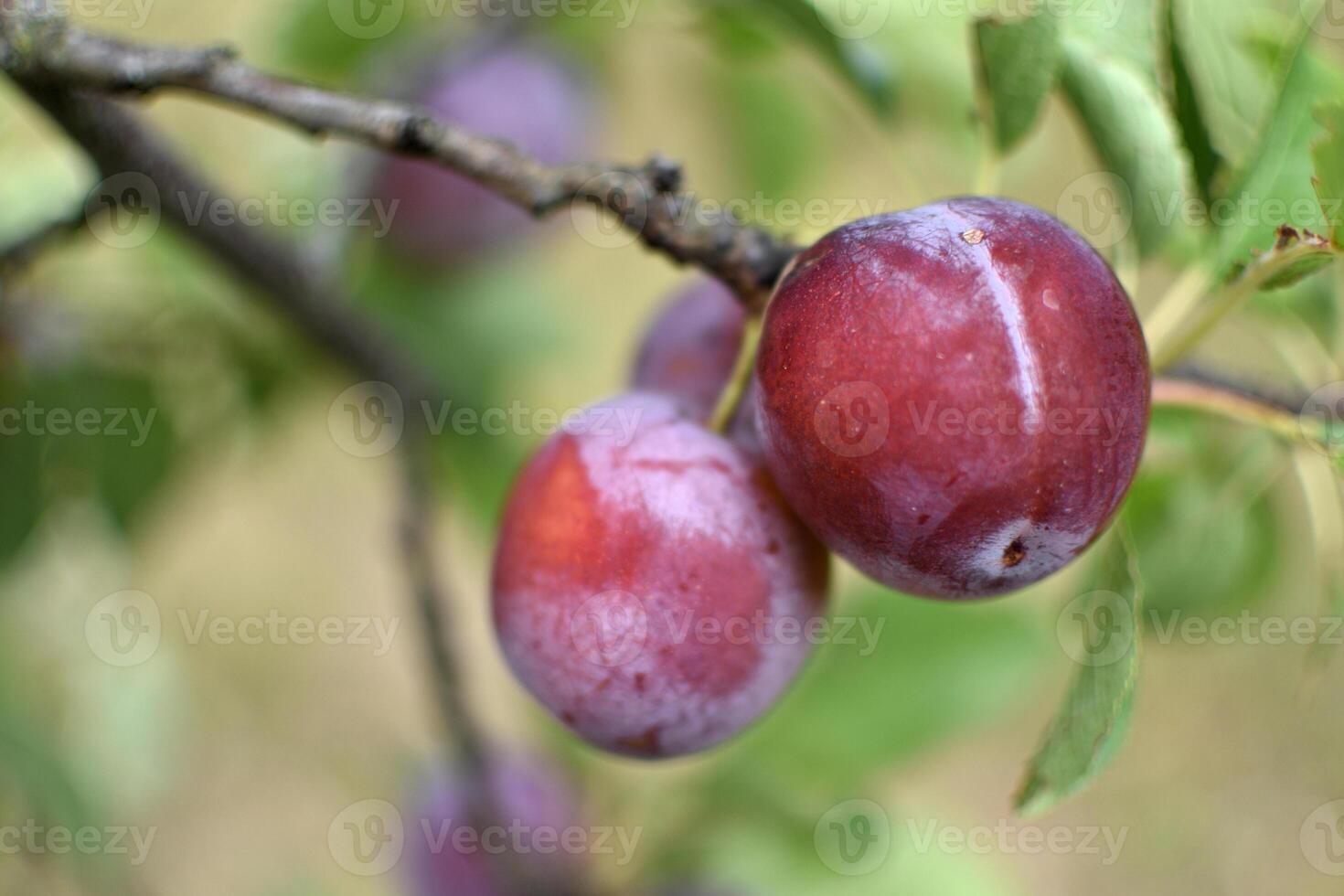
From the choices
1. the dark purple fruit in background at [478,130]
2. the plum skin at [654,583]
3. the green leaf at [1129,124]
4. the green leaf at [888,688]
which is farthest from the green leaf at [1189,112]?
the dark purple fruit in background at [478,130]

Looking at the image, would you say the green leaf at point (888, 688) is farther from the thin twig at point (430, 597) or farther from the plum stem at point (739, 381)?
the plum stem at point (739, 381)

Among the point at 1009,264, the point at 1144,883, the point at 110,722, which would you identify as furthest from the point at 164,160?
the point at 1144,883

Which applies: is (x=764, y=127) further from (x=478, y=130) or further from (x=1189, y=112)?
(x=1189, y=112)

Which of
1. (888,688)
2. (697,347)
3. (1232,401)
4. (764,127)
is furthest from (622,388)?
(1232,401)

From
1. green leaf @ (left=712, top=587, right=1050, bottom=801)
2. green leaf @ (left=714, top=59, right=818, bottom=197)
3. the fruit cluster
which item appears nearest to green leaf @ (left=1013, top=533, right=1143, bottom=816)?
the fruit cluster

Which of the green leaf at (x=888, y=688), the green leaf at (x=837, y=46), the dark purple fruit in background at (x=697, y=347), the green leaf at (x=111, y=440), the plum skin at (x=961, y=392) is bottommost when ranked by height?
the green leaf at (x=888, y=688)

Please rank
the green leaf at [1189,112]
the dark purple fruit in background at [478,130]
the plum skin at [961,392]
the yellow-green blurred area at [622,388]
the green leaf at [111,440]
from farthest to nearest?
the dark purple fruit in background at [478,130] < the green leaf at [111,440] < the yellow-green blurred area at [622,388] < the green leaf at [1189,112] < the plum skin at [961,392]
